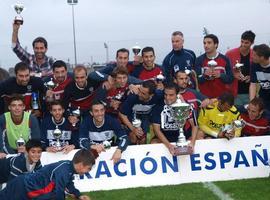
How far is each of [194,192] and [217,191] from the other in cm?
32

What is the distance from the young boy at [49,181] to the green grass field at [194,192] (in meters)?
1.43

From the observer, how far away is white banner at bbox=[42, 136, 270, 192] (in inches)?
267

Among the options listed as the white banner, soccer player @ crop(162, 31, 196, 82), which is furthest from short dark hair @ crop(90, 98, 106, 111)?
soccer player @ crop(162, 31, 196, 82)

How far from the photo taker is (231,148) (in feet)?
23.3

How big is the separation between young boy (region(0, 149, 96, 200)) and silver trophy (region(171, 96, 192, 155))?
2.03 metres

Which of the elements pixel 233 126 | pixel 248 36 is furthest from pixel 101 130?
pixel 248 36

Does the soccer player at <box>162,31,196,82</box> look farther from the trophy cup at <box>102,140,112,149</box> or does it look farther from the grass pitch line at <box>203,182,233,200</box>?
the grass pitch line at <box>203,182,233,200</box>

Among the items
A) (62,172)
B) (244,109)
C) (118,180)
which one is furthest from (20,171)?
(244,109)

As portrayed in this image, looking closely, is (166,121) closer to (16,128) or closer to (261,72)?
(261,72)

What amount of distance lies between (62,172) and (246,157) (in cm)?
330

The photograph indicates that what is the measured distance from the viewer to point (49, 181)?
495 cm

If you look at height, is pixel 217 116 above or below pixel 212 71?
below

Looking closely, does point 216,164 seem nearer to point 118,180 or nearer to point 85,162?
point 118,180

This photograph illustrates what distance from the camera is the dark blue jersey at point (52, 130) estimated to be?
24.0 feet
